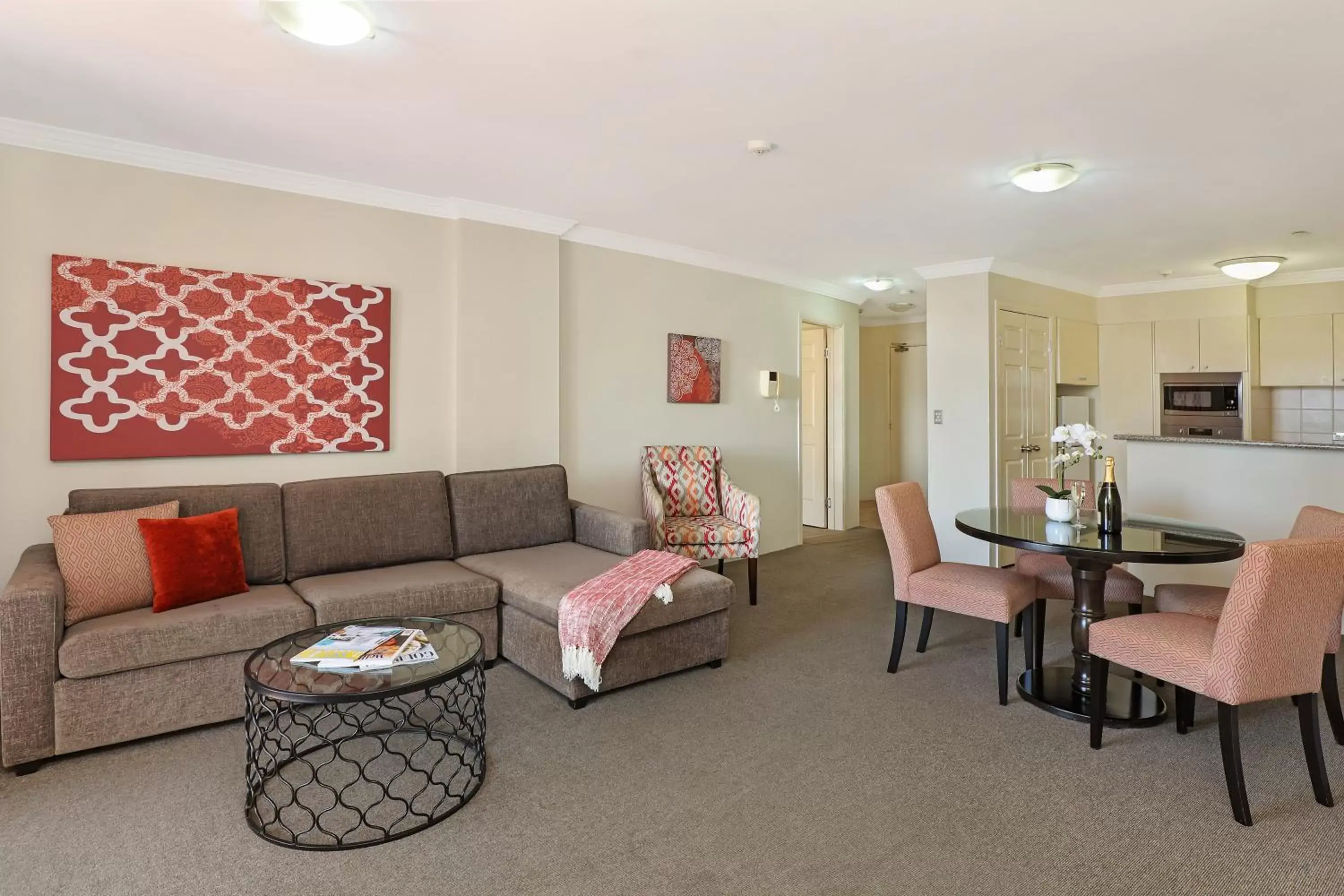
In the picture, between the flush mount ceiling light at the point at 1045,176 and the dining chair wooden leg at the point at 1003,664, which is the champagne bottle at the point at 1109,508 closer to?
the dining chair wooden leg at the point at 1003,664

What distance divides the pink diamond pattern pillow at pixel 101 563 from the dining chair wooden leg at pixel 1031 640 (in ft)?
12.3

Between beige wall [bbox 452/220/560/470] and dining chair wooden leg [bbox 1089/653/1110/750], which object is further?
beige wall [bbox 452/220/560/470]

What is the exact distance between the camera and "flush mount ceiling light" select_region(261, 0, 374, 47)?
2100mm

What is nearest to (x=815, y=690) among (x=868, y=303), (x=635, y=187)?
(x=635, y=187)

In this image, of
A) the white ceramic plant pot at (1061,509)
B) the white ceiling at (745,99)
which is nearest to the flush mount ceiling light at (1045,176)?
the white ceiling at (745,99)

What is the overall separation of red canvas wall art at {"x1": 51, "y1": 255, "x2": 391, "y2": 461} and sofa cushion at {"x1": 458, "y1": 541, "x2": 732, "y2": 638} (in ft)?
3.37

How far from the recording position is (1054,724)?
2.86 m

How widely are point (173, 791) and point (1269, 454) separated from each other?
553 centimetres

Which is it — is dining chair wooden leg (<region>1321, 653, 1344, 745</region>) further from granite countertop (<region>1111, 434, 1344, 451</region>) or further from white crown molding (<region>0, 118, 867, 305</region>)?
white crown molding (<region>0, 118, 867, 305</region>)

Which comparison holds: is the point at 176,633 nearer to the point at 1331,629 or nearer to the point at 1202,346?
the point at 1331,629

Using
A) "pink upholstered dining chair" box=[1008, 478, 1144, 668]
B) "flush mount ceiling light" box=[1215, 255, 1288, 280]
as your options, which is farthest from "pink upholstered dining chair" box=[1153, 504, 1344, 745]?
"flush mount ceiling light" box=[1215, 255, 1288, 280]

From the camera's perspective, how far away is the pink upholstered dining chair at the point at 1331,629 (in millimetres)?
2562

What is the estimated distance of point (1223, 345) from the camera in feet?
20.2

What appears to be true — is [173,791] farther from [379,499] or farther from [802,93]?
[802,93]
